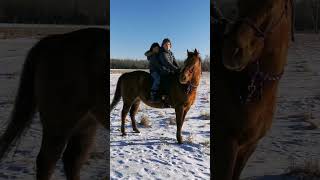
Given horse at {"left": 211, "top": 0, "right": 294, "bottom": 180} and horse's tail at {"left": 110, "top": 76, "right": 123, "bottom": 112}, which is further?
horse's tail at {"left": 110, "top": 76, "right": 123, "bottom": 112}

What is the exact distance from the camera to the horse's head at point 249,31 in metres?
1.29

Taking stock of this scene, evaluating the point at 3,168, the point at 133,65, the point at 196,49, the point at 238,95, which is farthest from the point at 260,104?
the point at 3,168

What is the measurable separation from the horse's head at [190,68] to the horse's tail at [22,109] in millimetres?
818

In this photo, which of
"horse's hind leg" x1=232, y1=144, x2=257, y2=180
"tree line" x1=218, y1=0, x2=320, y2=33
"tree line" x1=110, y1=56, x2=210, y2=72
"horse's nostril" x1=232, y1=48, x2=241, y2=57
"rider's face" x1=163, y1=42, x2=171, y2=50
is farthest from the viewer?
"tree line" x1=218, y1=0, x2=320, y2=33

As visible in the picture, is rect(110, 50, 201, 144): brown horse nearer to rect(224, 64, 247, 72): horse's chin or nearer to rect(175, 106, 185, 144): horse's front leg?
rect(175, 106, 185, 144): horse's front leg

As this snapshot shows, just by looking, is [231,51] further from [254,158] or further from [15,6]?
[15,6]

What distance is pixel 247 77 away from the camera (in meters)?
1.43

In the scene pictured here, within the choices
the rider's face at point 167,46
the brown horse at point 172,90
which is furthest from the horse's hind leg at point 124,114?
the rider's face at point 167,46

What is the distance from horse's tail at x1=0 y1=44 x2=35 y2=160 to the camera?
73.4 inches

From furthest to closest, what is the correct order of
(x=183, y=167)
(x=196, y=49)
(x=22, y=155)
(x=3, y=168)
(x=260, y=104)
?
(x=22, y=155) < (x=3, y=168) < (x=183, y=167) < (x=196, y=49) < (x=260, y=104)

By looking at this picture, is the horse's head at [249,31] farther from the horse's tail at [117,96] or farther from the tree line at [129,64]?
the horse's tail at [117,96]

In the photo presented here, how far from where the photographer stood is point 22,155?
2.91m

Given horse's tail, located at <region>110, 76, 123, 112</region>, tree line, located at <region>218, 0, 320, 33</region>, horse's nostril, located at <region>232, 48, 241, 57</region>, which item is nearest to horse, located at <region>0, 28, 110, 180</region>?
horse's tail, located at <region>110, 76, 123, 112</region>

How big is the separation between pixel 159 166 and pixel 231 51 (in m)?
0.79
